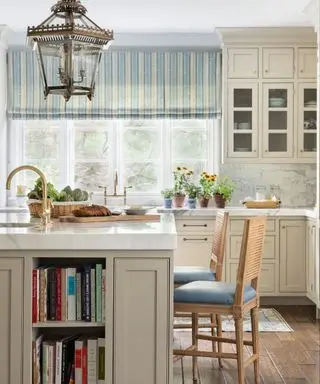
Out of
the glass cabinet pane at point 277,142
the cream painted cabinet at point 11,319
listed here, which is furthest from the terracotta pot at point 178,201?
the cream painted cabinet at point 11,319

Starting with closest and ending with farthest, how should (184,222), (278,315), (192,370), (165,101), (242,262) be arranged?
(242,262) → (192,370) → (278,315) → (184,222) → (165,101)

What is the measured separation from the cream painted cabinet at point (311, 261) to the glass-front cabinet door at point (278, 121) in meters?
0.89

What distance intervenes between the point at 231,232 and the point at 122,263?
345 centimetres

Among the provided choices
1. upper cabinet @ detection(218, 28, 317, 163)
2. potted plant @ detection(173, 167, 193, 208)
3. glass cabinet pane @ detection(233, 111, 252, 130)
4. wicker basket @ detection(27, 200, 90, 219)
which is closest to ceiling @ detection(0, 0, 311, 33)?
upper cabinet @ detection(218, 28, 317, 163)

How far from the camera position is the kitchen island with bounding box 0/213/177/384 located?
3357 mm

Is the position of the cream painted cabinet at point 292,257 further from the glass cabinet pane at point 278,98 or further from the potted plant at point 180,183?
the glass cabinet pane at point 278,98

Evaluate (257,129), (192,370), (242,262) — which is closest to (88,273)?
(242,262)

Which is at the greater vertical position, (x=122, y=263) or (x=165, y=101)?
(x=165, y=101)

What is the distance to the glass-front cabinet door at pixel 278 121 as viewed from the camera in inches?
277

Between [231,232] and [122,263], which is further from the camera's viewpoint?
[231,232]

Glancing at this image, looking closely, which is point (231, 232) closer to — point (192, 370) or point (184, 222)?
point (184, 222)

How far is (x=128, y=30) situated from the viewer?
716 centimetres

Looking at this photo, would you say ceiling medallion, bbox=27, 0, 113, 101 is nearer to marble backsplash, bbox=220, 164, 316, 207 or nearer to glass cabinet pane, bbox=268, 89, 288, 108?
glass cabinet pane, bbox=268, 89, 288, 108

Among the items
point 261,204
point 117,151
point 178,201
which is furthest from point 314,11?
point 117,151
